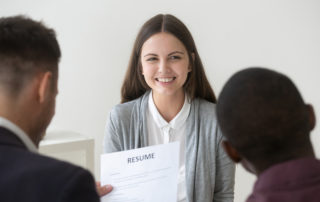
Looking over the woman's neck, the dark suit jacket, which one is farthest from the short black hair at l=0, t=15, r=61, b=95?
the woman's neck

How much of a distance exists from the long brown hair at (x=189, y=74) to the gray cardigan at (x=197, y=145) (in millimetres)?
88

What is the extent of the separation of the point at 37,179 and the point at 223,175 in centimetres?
Result: 95

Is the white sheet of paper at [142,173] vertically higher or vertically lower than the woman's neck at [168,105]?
lower

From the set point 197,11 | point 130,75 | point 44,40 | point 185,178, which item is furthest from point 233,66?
point 44,40

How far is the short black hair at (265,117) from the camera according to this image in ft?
2.16

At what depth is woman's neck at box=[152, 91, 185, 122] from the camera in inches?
61.5

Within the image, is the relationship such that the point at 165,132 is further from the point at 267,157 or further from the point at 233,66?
the point at 233,66

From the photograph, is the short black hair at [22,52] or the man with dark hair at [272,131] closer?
the man with dark hair at [272,131]

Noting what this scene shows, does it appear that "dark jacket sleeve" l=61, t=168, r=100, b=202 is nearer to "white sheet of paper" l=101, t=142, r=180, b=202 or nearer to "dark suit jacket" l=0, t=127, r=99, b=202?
"dark suit jacket" l=0, t=127, r=99, b=202

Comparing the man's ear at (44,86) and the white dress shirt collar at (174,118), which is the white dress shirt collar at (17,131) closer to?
the man's ear at (44,86)

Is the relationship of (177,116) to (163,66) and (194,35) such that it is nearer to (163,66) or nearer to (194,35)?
(163,66)

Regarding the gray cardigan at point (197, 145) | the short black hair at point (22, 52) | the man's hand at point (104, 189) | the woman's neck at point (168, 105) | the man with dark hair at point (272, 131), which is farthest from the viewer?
the woman's neck at point (168, 105)

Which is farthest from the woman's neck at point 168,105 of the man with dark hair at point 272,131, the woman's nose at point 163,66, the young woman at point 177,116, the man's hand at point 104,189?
the man with dark hair at point 272,131

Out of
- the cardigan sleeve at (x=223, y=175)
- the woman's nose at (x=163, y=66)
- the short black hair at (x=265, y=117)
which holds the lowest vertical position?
the cardigan sleeve at (x=223, y=175)
